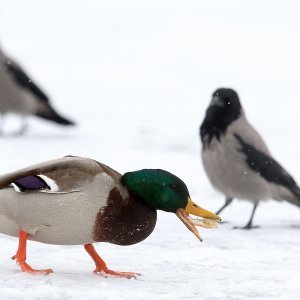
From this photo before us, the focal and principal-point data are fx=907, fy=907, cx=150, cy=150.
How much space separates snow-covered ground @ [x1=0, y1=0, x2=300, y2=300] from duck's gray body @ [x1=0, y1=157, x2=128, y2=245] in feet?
0.93

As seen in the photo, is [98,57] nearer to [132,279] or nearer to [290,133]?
[290,133]

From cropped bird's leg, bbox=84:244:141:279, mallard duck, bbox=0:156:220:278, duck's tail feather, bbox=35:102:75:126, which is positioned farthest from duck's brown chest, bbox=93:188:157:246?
duck's tail feather, bbox=35:102:75:126

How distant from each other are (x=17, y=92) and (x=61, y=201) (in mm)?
8776

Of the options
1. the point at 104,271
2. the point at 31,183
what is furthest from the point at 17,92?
the point at 31,183

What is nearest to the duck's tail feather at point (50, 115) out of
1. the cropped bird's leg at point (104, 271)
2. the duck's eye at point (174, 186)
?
the cropped bird's leg at point (104, 271)

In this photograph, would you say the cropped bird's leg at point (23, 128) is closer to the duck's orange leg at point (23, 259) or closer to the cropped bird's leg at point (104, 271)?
the cropped bird's leg at point (104, 271)

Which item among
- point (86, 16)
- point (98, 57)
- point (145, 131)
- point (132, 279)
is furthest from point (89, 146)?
point (86, 16)

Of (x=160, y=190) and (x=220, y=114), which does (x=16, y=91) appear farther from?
(x=160, y=190)


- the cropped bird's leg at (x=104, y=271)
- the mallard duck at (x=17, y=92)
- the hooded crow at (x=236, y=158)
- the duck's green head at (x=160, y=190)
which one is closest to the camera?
the duck's green head at (x=160, y=190)

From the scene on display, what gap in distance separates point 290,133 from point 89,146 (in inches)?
144

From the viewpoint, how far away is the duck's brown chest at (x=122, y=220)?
5.23m

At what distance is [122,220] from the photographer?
5270mm

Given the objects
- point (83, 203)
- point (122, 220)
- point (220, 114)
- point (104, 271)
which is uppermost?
point (220, 114)

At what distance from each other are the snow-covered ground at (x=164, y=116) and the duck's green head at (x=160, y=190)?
461 mm
